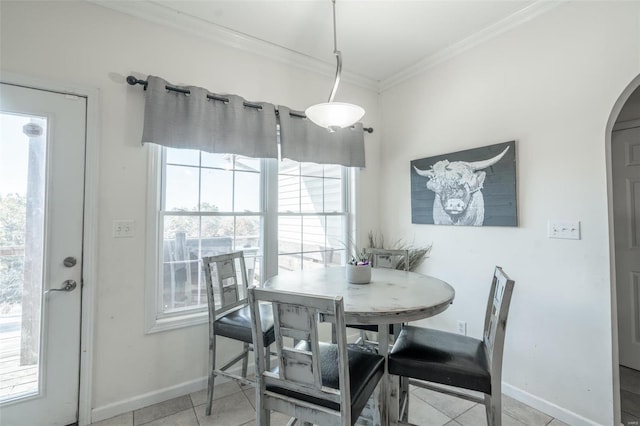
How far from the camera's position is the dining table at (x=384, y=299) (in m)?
1.46

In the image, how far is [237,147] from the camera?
2.43 m

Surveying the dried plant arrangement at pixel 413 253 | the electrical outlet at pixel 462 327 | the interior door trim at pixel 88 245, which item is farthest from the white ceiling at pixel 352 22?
the electrical outlet at pixel 462 327

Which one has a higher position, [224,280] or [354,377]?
[224,280]

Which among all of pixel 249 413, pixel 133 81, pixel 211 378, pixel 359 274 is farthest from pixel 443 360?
pixel 133 81

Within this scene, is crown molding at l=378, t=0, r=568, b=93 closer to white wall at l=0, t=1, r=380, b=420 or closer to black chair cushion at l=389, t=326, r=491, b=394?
white wall at l=0, t=1, r=380, b=420

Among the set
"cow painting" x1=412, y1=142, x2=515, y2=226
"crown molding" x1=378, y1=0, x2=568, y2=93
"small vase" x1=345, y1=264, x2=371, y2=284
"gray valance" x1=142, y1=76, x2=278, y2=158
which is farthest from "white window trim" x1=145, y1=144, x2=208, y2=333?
"crown molding" x1=378, y1=0, x2=568, y2=93

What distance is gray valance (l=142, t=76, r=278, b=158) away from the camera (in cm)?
213

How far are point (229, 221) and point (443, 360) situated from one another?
6.07ft

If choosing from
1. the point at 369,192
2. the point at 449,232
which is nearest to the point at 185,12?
the point at 369,192

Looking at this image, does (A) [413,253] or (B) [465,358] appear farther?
(A) [413,253]

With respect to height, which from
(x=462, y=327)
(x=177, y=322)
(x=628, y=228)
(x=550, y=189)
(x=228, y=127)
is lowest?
(x=462, y=327)

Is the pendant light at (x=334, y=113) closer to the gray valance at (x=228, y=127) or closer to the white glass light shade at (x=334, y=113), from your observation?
the white glass light shade at (x=334, y=113)

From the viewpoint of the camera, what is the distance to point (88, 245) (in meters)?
1.99

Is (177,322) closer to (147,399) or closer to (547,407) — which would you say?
(147,399)
